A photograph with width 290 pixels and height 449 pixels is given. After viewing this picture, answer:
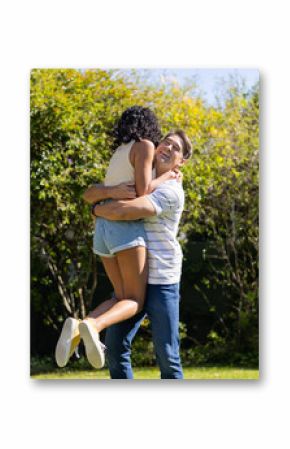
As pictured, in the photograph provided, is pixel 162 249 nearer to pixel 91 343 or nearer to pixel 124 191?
pixel 124 191

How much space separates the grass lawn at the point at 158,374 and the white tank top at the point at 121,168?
1.16 m

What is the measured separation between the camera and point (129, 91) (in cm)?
569

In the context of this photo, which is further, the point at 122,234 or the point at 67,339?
the point at 122,234

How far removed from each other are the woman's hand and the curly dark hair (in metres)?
0.26

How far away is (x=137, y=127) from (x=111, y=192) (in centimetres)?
39

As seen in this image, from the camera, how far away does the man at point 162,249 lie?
4887mm

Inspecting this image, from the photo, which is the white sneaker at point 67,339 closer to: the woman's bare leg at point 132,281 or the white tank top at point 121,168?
the woman's bare leg at point 132,281

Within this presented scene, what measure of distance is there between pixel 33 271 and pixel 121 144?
1.20 meters

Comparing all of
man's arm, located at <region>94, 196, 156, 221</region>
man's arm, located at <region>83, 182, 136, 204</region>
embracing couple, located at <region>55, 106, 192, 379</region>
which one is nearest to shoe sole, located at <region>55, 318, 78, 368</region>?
embracing couple, located at <region>55, 106, 192, 379</region>
